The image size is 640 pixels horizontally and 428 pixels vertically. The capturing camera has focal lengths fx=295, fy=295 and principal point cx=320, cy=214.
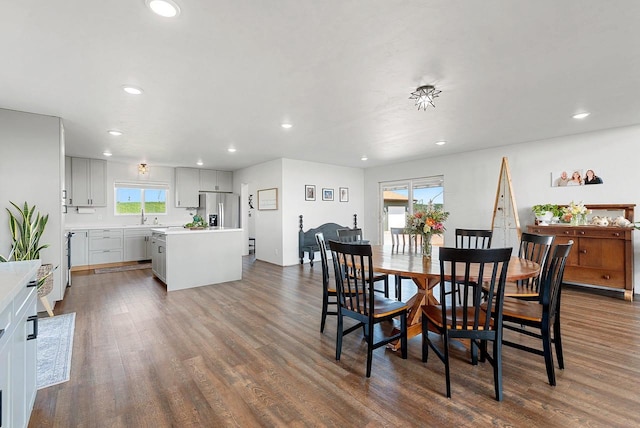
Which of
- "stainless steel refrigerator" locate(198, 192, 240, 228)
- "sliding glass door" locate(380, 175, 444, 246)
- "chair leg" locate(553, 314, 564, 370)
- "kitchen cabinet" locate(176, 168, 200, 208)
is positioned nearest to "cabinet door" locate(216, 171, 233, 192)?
"stainless steel refrigerator" locate(198, 192, 240, 228)

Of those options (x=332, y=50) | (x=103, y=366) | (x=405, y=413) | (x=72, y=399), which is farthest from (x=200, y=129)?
(x=405, y=413)

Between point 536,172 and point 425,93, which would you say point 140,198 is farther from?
point 536,172

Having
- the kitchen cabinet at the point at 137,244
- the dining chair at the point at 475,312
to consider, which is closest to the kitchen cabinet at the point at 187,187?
the kitchen cabinet at the point at 137,244

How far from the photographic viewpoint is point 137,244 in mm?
6902

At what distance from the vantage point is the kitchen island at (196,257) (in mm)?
4582

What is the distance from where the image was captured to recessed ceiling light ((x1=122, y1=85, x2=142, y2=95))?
9.39 feet

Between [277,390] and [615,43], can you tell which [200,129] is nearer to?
[277,390]

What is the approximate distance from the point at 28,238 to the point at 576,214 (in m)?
7.28

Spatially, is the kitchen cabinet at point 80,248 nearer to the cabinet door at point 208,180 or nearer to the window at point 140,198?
the window at point 140,198

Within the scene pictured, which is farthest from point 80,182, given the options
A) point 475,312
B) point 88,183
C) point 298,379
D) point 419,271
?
point 475,312

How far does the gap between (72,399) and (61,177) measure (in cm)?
299

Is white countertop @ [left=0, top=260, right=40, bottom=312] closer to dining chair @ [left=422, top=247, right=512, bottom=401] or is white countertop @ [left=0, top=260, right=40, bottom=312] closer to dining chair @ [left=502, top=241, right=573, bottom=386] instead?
dining chair @ [left=422, top=247, right=512, bottom=401]

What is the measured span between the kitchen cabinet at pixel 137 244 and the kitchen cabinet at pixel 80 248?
700 mm

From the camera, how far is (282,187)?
21.0 ft
